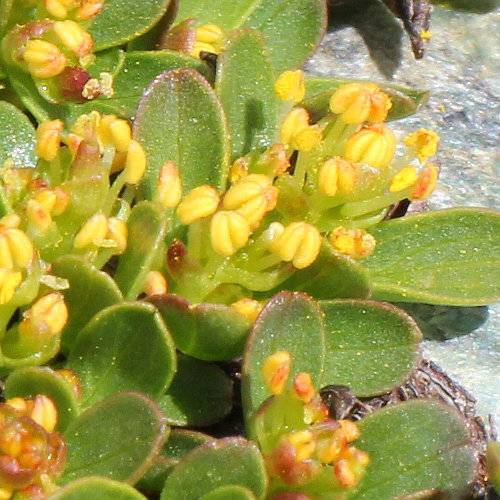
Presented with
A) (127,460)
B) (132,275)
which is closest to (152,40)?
(132,275)

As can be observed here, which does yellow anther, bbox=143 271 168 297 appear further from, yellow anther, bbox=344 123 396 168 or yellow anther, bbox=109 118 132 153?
yellow anther, bbox=344 123 396 168

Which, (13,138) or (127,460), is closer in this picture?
(127,460)

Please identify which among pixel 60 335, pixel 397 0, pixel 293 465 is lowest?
pixel 293 465

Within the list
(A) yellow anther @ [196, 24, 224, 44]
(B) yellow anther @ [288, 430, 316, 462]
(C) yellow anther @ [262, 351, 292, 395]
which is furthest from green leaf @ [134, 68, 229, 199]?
(B) yellow anther @ [288, 430, 316, 462]

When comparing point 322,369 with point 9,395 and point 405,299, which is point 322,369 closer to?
point 405,299

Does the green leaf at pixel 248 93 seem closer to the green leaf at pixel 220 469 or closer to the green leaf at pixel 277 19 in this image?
Result: the green leaf at pixel 277 19

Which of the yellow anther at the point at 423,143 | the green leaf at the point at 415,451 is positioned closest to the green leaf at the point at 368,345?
the green leaf at the point at 415,451

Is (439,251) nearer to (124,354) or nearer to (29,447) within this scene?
(124,354)
